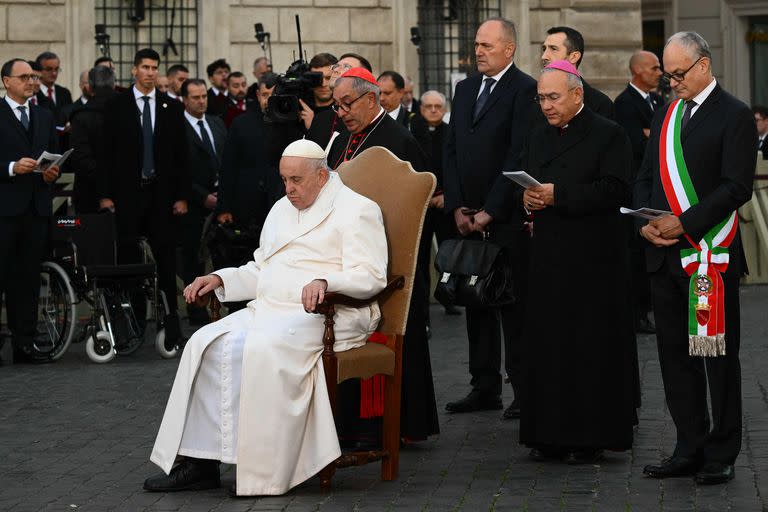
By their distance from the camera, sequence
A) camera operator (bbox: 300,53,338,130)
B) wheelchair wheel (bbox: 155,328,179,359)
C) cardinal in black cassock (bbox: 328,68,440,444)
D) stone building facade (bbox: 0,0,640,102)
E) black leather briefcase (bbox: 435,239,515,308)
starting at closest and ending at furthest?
1. cardinal in black cassock (bbox: 328,68,440,444)
2. black leather briefcase (bbox: 435,239,515,308)
3. camera operator (bbox: 300,53,338,130)
4. wheelchair wheel (bbox: 155,328,179,359)
5. stone building facade (bbox: 0,0,640,102)

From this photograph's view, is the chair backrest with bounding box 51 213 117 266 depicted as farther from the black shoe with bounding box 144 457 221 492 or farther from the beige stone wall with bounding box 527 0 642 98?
the beige stone wall with bounding box 527 0 642 98

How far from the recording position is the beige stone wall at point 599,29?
73.8 feet

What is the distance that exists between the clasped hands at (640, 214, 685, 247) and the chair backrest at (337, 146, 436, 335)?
1.04m

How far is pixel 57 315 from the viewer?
1220cm

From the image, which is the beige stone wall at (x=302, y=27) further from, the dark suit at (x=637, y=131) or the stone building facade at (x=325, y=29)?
the dark suit at (x=637, y=131)


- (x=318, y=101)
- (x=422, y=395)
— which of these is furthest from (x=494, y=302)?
(x=318, y=101)

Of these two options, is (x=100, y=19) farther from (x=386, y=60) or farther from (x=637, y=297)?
(x=637, y=297)

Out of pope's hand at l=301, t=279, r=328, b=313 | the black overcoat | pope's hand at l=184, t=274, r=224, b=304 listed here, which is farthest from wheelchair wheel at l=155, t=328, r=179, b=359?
pope's hand at l=301, t=279, r=328, b=313

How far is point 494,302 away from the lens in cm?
875

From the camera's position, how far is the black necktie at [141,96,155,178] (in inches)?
501

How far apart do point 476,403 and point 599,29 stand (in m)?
13.9

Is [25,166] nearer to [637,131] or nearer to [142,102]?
[142,102]

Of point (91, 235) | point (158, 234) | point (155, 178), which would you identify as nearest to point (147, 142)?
point (155, 178)

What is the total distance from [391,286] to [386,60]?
13842 mm
